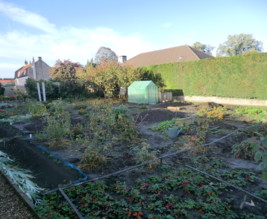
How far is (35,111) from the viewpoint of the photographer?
28.9 feet

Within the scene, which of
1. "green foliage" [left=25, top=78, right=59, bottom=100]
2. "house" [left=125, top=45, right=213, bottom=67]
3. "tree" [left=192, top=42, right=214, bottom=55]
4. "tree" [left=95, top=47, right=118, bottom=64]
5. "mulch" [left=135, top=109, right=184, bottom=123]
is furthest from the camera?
"tree" [left=192, top=42, right=214, bottom=55]

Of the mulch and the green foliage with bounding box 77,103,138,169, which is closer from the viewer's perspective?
the green foliage with bounding box 77,103,138,169

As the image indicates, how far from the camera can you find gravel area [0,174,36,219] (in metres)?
2.26

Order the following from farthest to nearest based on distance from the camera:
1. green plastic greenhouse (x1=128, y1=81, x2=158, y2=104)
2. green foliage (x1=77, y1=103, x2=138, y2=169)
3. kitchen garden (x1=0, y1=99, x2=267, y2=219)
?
green plastic greenhouse (x1=128, y1=81, x2=158, y2=104), green foliage (x1=77, y1=103, x2=138, y2=169), kitchen garden (x1=0, y1=99, x2=267, y2=219)

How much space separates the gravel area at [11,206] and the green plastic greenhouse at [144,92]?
1101cm

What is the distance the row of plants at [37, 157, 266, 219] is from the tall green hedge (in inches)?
391

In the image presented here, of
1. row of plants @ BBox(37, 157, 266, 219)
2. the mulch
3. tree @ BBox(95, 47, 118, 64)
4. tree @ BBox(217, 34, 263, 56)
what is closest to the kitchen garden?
row of plants @ BBox(37, 157, 266, 219)

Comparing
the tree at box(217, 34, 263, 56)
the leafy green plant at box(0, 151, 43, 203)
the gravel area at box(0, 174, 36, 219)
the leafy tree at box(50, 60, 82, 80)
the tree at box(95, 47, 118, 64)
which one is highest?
the tree at box(217, 34, 263, 56)

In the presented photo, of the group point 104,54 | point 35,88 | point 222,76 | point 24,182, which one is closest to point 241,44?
point 104,54

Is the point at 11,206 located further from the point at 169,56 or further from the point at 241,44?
the point at 241,44

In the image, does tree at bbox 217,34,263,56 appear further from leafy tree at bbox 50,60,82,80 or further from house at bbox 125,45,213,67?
leafy tree at bbox 50,60,82,80

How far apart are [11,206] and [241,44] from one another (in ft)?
142

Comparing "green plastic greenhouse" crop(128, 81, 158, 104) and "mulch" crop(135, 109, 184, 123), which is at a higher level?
"green plastic greenhouse" crop(128, 81, 158, 104)

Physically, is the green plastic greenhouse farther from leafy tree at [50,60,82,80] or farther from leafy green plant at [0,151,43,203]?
leafy green plant at [0,151,43,203]
